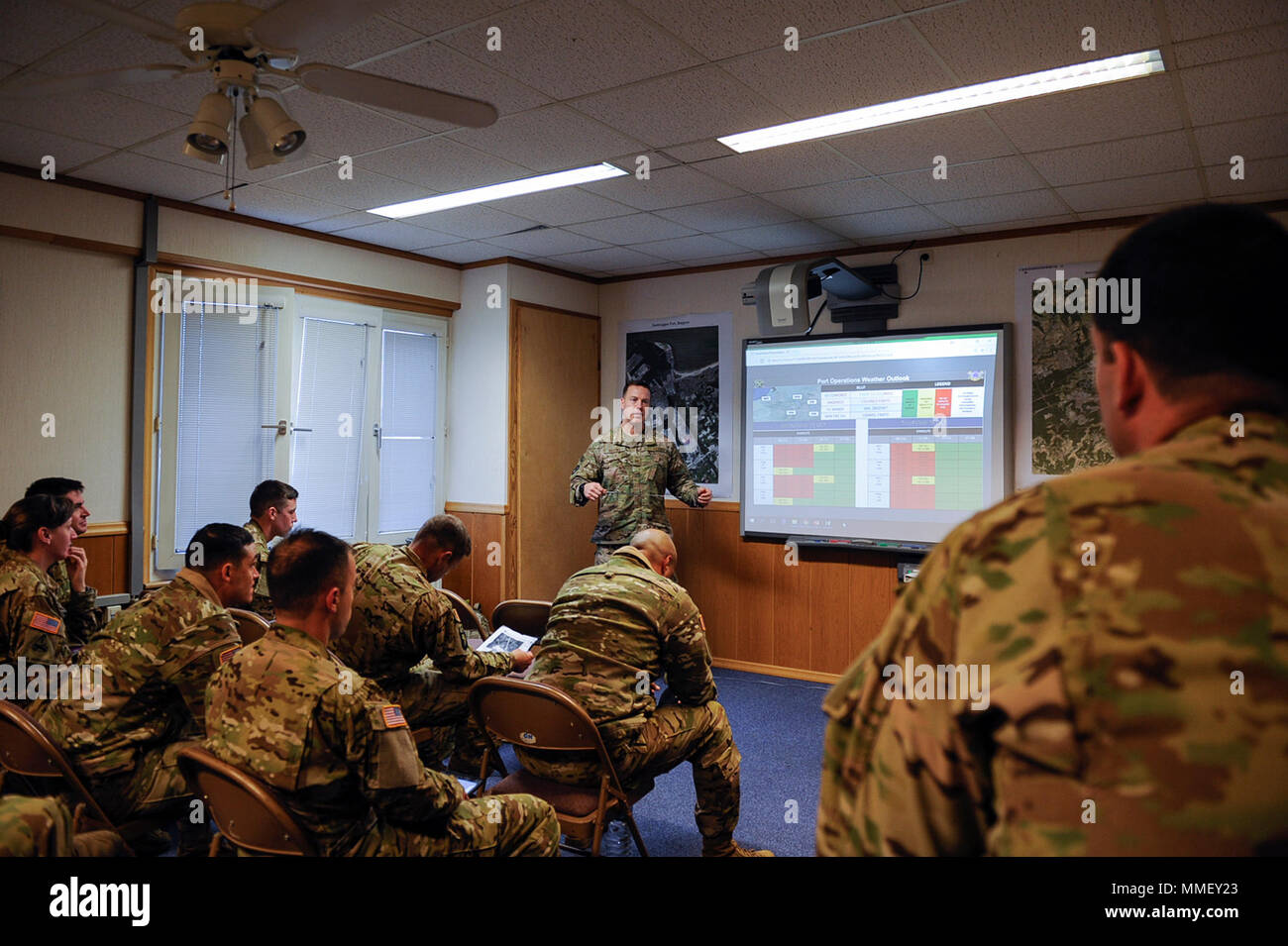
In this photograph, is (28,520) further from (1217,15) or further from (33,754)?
(1217,15)

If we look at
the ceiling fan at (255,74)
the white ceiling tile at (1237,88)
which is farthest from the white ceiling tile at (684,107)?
the white ceiling tile at (1237,88)

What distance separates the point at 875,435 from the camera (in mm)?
5281

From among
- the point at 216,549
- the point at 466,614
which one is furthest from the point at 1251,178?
the point at 216,549

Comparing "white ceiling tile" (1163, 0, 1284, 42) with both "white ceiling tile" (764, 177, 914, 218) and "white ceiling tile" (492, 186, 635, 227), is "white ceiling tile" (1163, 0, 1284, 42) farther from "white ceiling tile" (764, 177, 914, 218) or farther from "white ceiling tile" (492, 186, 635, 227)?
"white ceiling tile" (492, 186, 635, 227)

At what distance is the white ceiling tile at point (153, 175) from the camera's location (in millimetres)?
3879

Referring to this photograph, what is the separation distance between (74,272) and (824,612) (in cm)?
467

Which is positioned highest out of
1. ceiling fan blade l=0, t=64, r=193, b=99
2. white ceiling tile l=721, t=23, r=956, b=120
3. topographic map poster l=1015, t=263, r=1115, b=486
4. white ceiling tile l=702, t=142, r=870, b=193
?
white ceiling tile l=702, t=142, r=870, b=193

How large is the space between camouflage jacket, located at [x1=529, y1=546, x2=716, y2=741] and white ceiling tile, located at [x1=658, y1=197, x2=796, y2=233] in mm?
2589

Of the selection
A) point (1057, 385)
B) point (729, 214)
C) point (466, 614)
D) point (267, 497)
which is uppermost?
point (729, 214)

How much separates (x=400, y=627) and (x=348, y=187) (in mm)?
2529

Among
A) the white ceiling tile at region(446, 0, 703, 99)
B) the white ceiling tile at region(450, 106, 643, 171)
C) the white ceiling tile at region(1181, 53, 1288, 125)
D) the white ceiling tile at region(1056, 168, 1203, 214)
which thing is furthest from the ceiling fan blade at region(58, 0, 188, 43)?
the white ceiling tile at region(1056, 168, 1203, 214)

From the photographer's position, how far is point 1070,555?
64 centimetres

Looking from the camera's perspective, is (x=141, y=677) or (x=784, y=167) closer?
(x=141, y=677)

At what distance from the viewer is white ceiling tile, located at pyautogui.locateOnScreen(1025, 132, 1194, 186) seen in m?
3.53
